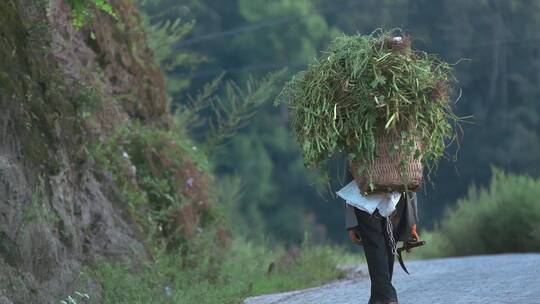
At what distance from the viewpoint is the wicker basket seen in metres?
9.21

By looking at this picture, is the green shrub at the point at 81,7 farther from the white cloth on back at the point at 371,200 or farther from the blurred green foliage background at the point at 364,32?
the blurred green foliage background at the point at 364,32

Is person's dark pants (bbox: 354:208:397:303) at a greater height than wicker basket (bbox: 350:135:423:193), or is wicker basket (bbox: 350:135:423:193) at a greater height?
wicker basket (bbox: 350:135:423:193)

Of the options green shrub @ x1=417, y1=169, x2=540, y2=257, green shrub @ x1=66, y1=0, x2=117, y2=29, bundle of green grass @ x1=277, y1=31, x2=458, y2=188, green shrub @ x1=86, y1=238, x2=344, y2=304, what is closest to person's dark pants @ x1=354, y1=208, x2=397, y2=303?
bundle of green grass @ x1=277, y1=31, x2=458, y2=188

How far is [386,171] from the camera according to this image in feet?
30.2

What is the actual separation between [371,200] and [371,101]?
0.67m

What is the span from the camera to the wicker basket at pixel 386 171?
921 cm

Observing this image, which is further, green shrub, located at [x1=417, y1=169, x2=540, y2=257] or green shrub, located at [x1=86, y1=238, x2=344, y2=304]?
green shrub, located at [x1=417, y1=169, x2=540, y2=257]

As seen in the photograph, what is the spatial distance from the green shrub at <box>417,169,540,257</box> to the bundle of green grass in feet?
32.8

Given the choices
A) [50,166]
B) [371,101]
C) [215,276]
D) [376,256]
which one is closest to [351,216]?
[376,256]

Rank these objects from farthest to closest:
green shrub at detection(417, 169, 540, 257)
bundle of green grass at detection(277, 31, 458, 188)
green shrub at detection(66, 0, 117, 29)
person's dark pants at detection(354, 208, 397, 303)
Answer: green shrub at detection(417, 169, 540, 257) < green shrub at detection(66, 0, 117, 29) < person's dark pants at detection(354, 208, 397, 303) < bundle of green grass at detection(277, 31, 458, 188)

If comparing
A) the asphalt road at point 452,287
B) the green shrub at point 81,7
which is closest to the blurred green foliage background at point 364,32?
the asphalt road at point 452,287

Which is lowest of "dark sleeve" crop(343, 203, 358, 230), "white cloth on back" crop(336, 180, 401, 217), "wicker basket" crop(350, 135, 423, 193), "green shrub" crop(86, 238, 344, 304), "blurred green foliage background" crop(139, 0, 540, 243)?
"green shrub" crop(86, 238, 344, 304)

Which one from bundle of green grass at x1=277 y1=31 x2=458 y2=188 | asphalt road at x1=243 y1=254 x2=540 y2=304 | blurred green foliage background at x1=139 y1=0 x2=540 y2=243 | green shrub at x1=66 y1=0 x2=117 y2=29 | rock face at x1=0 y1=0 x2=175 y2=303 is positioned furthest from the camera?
blurred green foliage background at x1=139 y1=0 x2=540 y2=243

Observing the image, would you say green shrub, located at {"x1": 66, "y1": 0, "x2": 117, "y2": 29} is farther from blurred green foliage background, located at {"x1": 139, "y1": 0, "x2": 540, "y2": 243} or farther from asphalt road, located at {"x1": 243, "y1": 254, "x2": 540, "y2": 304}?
blurred green foliage background, located at {"x1": 139, "y1": 0, "x2": 540, "y2": 243}
